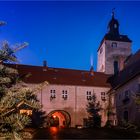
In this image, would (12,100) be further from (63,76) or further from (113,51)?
(113,51)

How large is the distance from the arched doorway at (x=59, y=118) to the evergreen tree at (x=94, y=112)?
3078 millimetres

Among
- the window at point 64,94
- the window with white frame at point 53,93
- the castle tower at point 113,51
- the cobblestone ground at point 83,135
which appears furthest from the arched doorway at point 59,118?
the castle tower at point 113,51

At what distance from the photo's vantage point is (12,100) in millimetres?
2746

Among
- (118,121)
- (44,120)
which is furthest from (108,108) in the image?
(44,120)

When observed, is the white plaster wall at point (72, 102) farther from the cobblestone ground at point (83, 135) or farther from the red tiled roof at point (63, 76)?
the cobblestone ground at point (83, 135)

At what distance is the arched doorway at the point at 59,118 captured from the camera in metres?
35.0

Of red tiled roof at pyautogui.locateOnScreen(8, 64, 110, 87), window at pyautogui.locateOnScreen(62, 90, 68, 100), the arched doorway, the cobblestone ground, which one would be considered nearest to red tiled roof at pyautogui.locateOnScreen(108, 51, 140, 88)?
red tiled roof at pyautogui.locateOnScreen(8, 64, 110, 87)

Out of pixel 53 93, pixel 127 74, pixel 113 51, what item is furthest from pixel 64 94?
pixel 113 51

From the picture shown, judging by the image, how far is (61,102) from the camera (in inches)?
1385

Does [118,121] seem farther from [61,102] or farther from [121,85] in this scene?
[61,102]

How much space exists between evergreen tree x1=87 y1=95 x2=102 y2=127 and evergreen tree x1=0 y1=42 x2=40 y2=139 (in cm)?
3342

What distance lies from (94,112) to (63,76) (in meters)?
6.74

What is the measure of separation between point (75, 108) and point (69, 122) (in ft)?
6.82

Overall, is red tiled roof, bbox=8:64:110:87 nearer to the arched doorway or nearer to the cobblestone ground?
the arched doorway
